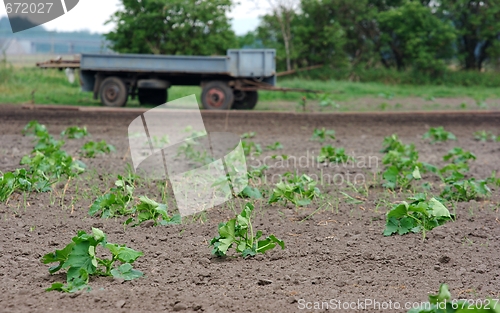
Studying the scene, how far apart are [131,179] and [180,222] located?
1.53 meters

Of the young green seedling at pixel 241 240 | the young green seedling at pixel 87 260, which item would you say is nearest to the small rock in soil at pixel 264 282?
the young green seedling at pixel 241 240

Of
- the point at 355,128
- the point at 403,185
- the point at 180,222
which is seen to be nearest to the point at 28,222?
the point at 180,222

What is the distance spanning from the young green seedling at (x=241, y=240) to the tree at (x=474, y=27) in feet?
76.3

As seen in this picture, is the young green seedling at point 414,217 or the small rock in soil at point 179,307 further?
the young green seedling at point 414,217

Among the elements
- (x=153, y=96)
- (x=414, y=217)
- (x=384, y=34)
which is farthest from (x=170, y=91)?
(x=414, y=217)

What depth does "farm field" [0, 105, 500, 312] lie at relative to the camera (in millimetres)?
3686

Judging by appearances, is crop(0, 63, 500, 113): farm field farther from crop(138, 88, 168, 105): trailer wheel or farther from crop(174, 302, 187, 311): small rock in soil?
crop(174, 302, 187, 311): small rock in soil

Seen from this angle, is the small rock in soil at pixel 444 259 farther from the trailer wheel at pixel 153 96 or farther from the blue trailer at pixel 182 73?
the trailer wheel at pixel 153 96

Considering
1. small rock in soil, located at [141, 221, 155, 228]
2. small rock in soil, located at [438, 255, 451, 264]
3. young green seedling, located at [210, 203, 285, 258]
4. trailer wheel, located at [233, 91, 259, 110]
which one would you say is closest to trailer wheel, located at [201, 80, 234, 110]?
trailer wheel, located at [233, 91, 259, 110]

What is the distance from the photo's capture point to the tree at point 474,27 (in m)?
25.8

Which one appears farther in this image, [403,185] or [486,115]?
[486,115]

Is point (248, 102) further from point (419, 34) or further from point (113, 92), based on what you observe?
point (419, 34)

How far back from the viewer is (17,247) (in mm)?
4594

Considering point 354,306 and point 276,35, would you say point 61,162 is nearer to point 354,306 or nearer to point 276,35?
point 354,306
